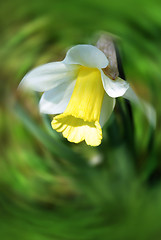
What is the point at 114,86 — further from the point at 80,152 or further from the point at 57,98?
the point at 80,152

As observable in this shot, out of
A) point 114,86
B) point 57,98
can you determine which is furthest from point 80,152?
point 114,86

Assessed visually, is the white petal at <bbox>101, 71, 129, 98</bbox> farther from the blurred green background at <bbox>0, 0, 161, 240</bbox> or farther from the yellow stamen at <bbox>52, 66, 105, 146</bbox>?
the blurred green background at <bbox>0, 0, 161, 240</bbox>

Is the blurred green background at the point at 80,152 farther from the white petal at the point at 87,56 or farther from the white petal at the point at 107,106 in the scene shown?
the white petal at the point at 87,56

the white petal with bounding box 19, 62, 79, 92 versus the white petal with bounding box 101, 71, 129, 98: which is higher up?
the white petal with bounding box 19, 62, 79, 92

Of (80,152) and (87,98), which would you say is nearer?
(87,98)

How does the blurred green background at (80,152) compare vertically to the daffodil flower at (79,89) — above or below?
above

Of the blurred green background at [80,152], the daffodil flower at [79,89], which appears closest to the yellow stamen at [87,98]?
the daffodil flower at [79,89]

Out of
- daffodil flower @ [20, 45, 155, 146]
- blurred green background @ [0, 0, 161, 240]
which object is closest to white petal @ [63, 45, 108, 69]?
daffodil flower @ [20, 45, 155, 146]
